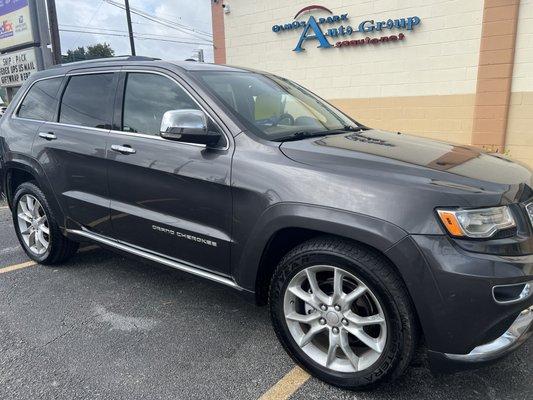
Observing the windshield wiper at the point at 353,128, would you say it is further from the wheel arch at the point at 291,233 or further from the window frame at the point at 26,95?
the window frame at the point at 26,95

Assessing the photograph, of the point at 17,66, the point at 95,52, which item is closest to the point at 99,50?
the point at 95,52

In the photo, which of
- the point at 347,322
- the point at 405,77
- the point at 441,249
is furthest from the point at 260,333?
the point at 405,77

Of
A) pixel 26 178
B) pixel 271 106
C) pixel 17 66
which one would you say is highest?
pixel 17 66

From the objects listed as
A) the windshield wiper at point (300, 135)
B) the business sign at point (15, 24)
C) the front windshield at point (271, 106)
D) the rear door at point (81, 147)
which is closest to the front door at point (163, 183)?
the rear door at point (81, 147)

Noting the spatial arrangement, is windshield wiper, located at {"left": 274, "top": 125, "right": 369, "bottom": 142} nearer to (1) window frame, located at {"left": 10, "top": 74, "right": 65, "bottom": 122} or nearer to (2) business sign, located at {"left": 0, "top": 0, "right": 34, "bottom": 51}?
(1) window frame, located at {"left": 10, "top": 74, "right": 65, "bottom": 122}

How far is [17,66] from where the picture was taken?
1125 cm

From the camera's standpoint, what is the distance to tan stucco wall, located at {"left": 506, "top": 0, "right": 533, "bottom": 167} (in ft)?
24.7

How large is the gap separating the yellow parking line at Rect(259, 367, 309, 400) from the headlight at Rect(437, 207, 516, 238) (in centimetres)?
121

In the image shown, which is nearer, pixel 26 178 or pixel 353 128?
pixel 353 128

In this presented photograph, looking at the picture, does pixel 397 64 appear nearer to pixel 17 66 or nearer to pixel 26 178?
pixel 26 178

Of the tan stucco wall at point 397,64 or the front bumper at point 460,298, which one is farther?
the tan stucco wall at point 397,64

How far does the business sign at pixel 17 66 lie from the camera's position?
10719 mm

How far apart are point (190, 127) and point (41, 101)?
222 centimetres

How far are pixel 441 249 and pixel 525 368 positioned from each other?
1214 mm
